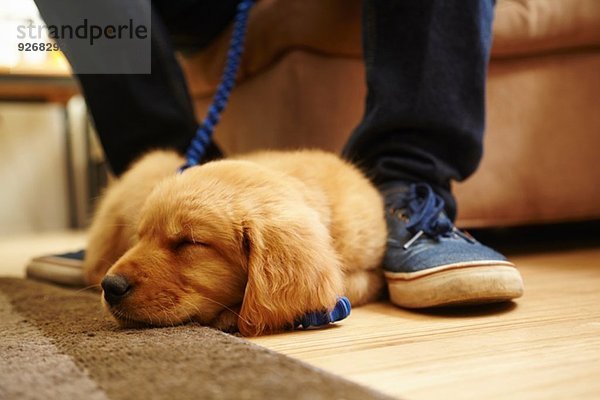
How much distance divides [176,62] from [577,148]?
3.79ft

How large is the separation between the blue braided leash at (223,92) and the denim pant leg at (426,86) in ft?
1.24

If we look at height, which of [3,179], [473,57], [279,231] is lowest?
[3,179]

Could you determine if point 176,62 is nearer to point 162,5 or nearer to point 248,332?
point 162,5

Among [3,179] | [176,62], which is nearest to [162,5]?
[176,62]

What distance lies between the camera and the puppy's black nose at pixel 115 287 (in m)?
0.96

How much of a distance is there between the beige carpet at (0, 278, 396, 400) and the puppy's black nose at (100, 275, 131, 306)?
0.17 feet

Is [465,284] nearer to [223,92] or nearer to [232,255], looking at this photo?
[232,255]

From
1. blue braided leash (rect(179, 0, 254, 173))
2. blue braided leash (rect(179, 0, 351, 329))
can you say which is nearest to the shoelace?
blue braided leash (rect(179, 0, 351, 329))

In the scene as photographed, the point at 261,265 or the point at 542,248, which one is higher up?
the point at 261,265

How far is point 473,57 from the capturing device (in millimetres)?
1355

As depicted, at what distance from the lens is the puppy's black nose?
957 mm

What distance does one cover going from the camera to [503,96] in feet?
5.90

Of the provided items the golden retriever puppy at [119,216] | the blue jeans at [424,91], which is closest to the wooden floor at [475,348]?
the blue jeans at [424,91]

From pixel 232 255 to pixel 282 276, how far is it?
95 millimetres
